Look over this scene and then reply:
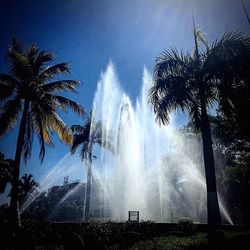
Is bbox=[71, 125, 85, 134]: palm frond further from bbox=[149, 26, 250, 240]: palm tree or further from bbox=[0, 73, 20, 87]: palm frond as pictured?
bbox=[149, 26, 250, 240]: palm tree

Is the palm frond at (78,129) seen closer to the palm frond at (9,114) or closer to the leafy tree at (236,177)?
the palm frond at (9,114)

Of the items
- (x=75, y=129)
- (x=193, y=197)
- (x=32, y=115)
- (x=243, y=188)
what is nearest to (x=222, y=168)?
(x=243, y=188)

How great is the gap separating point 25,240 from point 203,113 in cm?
1011

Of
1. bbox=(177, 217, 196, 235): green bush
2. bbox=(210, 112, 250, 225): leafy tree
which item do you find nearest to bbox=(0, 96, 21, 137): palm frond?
bbox=(177, 217, 196, 235): green bush

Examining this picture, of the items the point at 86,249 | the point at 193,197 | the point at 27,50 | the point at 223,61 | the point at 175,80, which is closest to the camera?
the point at 86,249

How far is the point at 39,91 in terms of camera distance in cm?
1538

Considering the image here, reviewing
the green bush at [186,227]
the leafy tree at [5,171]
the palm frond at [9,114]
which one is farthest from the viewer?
the leafy tree at [5,171]

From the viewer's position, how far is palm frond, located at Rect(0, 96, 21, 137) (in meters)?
14.4

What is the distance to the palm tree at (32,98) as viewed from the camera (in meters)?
14.6

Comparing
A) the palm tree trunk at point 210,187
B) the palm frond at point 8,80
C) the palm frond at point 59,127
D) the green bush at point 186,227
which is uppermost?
the palm frond at point 8,80

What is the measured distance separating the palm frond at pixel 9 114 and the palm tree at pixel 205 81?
8061mm

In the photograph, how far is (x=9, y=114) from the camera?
47.4 ft

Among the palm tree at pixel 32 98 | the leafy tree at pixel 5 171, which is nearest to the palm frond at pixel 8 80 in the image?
the palm tree at pixel 32 98

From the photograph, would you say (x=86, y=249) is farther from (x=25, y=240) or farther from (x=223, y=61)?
(x=223, y=61)
